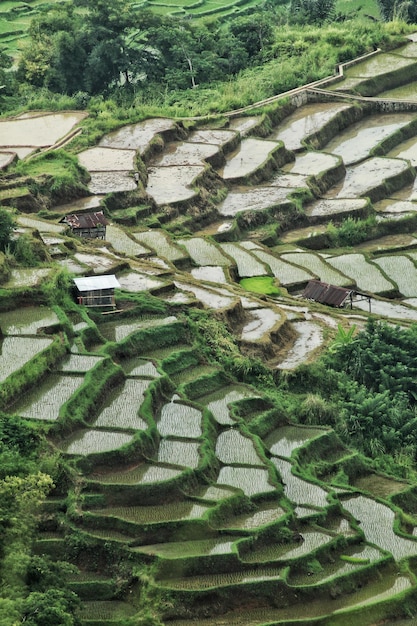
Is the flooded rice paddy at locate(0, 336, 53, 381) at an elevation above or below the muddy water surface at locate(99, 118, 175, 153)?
above

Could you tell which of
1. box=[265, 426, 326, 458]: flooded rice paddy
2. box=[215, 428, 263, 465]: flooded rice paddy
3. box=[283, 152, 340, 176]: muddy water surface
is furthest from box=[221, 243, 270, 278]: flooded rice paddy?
box=[215, 428, 263, 465]: flooded rice paddy

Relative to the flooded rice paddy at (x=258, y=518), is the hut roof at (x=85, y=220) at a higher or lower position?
→ lower

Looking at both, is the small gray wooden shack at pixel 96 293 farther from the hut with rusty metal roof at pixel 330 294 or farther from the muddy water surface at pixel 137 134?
the muddy water surface at pixel 137 134

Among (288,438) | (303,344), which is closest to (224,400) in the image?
(288,438)

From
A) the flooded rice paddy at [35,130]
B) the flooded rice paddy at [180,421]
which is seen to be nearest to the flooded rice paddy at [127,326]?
the flooded rice paddy at [180,421]

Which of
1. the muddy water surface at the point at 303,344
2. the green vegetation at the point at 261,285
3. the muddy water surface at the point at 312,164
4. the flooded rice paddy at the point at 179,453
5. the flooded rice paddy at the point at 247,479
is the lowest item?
the muddy water surface at the point at 312,164

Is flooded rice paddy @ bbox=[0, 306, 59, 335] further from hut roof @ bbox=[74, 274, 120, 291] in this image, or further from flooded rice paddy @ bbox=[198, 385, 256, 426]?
flooded rice paddy @ bbox=[198, 385, 256, 426]

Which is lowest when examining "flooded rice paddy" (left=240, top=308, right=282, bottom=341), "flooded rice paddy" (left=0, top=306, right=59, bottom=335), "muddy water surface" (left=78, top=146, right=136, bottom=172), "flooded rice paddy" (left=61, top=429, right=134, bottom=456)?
"muddy water surface" (left=78, top=146, right=136, bottom=172)

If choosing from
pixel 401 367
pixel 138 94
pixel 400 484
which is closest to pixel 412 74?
pixel 138 94
